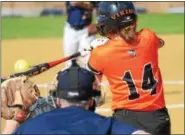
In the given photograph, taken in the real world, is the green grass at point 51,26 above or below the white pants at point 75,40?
below

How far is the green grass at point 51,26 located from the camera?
2692 cm

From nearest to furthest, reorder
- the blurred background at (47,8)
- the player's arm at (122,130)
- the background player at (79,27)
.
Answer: the player's arm at (122,130), the background player at (79,27), the blurred background at (47,8)

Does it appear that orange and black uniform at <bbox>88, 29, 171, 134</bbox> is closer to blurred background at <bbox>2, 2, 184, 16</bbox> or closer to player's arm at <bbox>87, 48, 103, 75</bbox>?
player's arm at <bbox>87, 48, 103, 75</bbox>

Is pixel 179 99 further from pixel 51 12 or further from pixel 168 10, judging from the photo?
pixel 51 12

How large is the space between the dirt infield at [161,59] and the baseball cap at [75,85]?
6190 mm

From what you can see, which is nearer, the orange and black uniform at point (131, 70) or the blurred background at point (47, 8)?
the orange and black uniform at point (131, 70)

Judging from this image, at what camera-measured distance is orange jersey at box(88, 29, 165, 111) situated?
19.6ft

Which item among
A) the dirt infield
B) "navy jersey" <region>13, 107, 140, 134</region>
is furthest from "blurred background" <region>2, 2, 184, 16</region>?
"navy jersey" <region>13, 107, 140, 134</region>

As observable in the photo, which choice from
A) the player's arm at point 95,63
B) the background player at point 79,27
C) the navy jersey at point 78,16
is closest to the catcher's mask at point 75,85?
the player's arm at point 95,63

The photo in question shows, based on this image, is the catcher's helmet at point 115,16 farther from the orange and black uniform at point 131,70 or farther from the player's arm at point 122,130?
the player's arm at point 122,130

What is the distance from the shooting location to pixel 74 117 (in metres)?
3.97

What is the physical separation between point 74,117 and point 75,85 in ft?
0.90

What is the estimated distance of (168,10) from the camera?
36.4 m

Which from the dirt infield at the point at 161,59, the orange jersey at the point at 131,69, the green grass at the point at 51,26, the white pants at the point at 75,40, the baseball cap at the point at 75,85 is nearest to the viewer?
the baseball cap at the point at 75,85
